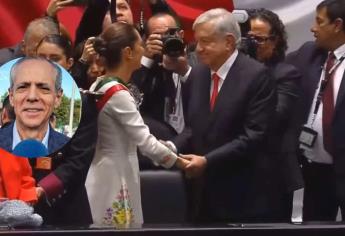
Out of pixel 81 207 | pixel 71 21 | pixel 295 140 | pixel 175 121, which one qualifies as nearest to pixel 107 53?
pixel 81 207

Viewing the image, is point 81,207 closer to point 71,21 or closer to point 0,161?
point 0,161

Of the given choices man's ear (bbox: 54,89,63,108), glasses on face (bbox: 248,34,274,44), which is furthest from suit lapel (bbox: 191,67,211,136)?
man's ear (bbox: 54,89,63,108)

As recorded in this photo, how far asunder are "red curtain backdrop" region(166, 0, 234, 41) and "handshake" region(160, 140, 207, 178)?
167 cm

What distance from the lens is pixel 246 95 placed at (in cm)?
496

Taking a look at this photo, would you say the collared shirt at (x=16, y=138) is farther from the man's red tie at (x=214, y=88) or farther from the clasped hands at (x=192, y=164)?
the man's red tie at (x=214, y=88)

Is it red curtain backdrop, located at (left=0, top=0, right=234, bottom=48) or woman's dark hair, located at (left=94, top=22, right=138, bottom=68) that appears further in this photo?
red curtain backdrop, located at (left=0, top=0, right=234, bottom=48)

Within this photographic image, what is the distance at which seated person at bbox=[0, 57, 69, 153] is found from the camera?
3623 mm

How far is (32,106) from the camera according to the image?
143 inches

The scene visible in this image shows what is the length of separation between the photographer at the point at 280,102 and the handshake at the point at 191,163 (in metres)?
0.42

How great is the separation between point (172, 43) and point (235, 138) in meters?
0.64

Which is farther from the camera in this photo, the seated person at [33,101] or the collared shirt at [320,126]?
the collared shirt at [320,126]

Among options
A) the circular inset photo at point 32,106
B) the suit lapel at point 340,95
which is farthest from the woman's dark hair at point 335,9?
the circular inset photo at point 32,106

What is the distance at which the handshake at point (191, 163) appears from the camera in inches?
189

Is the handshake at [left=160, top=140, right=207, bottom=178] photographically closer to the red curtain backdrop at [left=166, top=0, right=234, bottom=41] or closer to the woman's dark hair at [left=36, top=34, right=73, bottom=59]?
the woman's dark hair at [left=36, top=34, right=73, bottom=59]
